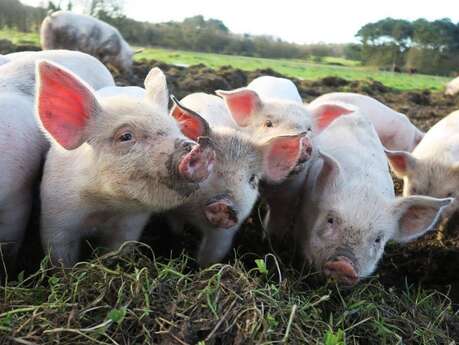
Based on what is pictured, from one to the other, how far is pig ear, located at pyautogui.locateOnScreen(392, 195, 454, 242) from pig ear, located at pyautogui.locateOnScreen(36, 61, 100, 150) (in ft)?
6.38

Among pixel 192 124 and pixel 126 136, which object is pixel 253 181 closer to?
pixel 192 124

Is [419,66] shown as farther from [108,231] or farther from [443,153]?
[108,231]

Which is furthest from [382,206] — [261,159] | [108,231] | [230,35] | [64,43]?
[230,35]

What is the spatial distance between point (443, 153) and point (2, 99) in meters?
3.72

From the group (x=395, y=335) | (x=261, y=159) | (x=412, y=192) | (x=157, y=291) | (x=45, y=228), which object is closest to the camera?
(x=157, y=291)

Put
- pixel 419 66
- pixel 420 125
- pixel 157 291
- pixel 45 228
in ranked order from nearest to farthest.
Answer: pixel 157 291, pixel 45 228, pixel 420 125, pixel 419 66

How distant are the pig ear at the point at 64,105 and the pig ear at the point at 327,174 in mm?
1539

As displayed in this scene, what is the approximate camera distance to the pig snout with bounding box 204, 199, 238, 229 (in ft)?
10.1

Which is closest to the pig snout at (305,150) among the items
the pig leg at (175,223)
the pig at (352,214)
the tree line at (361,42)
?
the pig at (352,214)

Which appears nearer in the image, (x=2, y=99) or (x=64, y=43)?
(x=2, y=99)

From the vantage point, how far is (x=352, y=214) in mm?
3570

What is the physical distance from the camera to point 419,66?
3972cm

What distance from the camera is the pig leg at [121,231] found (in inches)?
132

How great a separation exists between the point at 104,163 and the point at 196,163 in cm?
53
